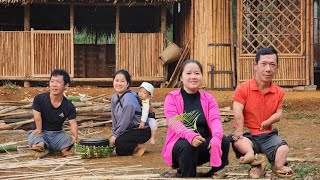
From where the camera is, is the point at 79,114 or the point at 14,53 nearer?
the point at 79,114

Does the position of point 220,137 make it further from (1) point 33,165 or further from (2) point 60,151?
(2) point 60,151

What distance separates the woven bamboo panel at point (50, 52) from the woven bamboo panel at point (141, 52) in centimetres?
157

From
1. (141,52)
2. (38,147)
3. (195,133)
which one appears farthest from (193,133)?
(141,52)

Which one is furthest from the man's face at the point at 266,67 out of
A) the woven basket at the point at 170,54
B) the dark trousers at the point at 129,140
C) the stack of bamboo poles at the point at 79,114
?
the woven basket at the point at 170,54

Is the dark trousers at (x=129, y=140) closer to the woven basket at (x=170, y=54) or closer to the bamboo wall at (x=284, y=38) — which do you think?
the bamboo wall at (x=284, y=38)

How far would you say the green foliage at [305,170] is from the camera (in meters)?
5.85

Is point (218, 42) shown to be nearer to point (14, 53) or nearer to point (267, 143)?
point (14, 53)

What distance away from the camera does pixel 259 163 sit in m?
5.41

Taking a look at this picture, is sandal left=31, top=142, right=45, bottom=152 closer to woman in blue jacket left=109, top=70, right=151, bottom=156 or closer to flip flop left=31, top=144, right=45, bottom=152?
flip flop left=31, top=144, right=45, bottom=152

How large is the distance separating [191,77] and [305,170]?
4.94 ft

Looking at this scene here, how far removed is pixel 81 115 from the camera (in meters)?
11.2

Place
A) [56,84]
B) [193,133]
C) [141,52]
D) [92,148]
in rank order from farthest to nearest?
[141,52], [56,84], [92,148], [193,133]

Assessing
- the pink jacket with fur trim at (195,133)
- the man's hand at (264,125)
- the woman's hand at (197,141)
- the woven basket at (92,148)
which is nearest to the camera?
the woman's hand at (197,141)

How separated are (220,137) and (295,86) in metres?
10.8
